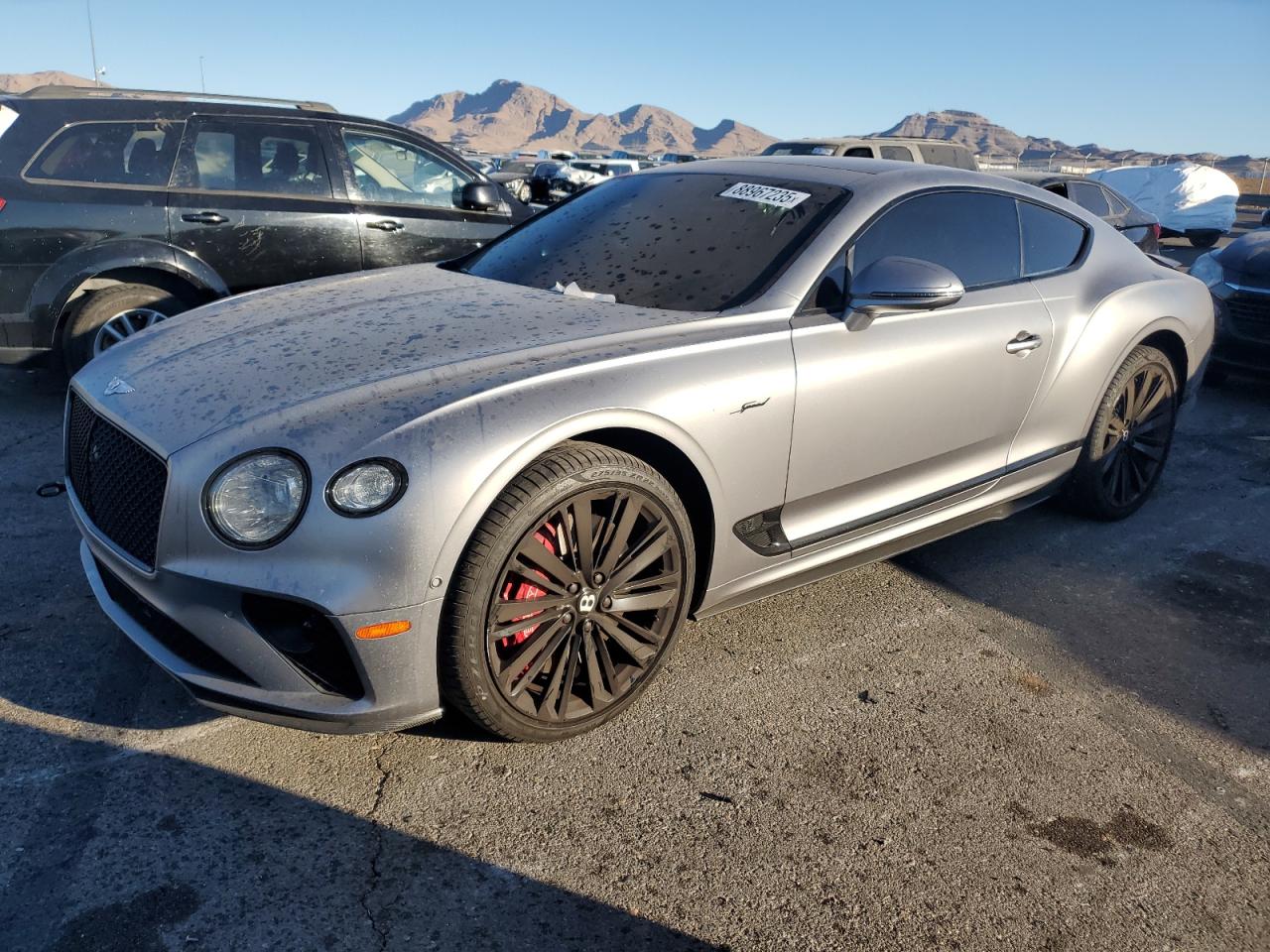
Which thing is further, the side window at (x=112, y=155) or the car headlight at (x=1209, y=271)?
the car headlight at (x=1209, y=271)

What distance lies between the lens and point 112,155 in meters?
5.30

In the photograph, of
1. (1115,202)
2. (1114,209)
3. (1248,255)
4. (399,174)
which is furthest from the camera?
(1115,202)

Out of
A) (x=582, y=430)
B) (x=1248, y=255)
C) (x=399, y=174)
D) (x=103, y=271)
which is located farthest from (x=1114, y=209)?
(x=582, y=430)

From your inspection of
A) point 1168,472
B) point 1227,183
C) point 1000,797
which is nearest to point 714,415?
point 1000,797

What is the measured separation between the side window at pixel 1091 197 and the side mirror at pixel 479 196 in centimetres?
Result: 563

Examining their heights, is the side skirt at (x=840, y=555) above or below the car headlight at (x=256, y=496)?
below

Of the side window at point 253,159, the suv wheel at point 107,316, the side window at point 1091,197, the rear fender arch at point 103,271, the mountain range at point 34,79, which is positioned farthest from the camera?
the mountain range at point 34,79

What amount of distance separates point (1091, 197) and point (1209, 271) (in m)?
2.76

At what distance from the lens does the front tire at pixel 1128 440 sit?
409cm

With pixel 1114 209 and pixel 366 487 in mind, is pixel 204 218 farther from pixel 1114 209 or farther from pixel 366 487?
pixel 1114 209

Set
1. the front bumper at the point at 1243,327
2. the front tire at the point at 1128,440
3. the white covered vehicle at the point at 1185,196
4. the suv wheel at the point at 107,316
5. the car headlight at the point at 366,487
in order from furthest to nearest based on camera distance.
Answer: the white covered vehicle at the point at 1185,196
the front bumper at the point at 1243,327
the suv wheel at the point at 107,316
the front tire at the point at 1128,440
the car headlight at the point at 366,487

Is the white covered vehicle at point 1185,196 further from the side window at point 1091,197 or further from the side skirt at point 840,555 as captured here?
the side skirt at point 840,555

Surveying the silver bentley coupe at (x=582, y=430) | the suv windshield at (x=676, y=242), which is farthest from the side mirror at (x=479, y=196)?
the suv windshield at (x=676, y=242)

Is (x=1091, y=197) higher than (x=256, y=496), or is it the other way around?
(x=1091, y=197)
